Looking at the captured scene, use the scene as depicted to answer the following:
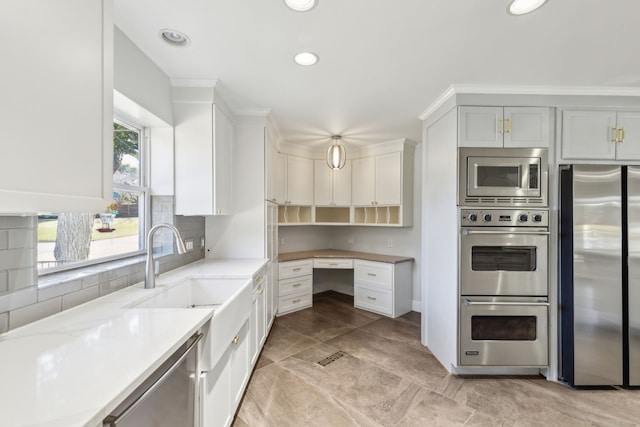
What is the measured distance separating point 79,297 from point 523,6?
2650 mm

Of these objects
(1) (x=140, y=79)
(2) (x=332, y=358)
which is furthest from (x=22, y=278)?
(2) (x=332, y=358)

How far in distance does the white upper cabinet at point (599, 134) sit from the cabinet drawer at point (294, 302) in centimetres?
329

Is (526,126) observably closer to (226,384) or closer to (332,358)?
(332,358)

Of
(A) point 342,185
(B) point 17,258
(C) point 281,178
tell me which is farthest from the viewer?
(A) point 342,185

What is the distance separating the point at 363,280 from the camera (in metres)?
3.96

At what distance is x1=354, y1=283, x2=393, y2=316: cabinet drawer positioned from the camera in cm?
370

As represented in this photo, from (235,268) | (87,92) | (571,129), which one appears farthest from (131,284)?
(571,129)

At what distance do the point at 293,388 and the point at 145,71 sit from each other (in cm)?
253

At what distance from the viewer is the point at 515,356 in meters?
2.22

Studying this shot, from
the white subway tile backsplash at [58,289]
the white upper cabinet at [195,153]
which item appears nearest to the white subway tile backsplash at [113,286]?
the white subway tile backsplash at [58,289]

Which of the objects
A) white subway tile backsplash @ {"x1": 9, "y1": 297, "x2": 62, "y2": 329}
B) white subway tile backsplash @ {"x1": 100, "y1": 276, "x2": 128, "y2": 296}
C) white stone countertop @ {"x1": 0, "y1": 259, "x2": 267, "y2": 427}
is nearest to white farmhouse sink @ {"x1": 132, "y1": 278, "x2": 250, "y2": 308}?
white subway tile backsplash @ {"x1": 100, "y1": 276, "x2": 128, "y2": 296}

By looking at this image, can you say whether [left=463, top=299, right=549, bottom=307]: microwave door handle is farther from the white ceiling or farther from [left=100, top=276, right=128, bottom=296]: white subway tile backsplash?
[left=100, top=276, right=128, bottom=296]: white subway tile backsplash

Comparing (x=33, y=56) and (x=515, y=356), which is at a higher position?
(x=33, y=56)

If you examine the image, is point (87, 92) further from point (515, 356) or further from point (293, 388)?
point (515, 356)
